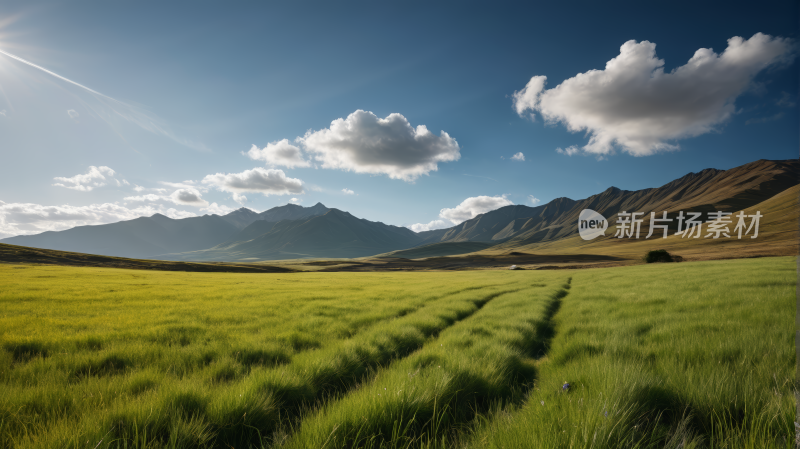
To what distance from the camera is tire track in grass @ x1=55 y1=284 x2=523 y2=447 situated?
2561mm

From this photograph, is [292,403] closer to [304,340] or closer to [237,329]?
[304,340]

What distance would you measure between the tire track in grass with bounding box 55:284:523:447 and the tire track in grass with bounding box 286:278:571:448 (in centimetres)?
51

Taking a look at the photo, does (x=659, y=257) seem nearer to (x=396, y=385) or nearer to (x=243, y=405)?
(x=396, y=385)

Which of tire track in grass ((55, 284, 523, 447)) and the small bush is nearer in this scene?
tire track in grass ((55, 284, 523, 447))

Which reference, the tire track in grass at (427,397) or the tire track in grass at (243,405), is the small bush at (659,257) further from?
the tire track in grass at (243,405)

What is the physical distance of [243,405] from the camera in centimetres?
296

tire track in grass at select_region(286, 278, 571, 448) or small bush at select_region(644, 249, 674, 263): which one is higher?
tire track in grass at select_region(286, 278, 571, 448)

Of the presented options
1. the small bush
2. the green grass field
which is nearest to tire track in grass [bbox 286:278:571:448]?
the green grass field

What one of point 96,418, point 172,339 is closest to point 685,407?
point 96,418

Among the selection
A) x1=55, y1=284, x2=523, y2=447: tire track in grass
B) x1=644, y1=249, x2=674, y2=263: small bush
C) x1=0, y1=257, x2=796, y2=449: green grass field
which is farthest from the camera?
x1=644, y1=249, x2=674, y2=263: small bush

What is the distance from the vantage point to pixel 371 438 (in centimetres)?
250

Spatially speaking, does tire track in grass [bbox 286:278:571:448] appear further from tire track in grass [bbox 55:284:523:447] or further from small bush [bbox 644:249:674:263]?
small bush [bbox 644:249:674:263]

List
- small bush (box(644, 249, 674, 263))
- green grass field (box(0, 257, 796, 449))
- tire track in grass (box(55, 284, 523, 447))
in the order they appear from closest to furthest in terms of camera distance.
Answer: green grass field (box(0, 257, 796, 449)) < tire track in grass (box(55, 284, 523, 447)) < small bush (box(644, 249, 674, 263))

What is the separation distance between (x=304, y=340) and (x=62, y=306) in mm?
9914
